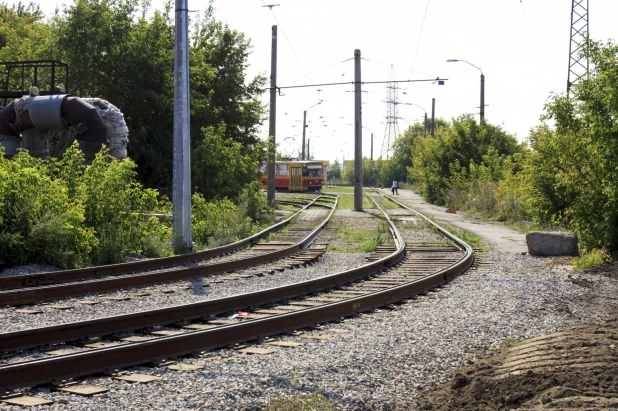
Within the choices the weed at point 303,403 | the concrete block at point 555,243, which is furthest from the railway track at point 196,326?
the concrete block at point 555,243

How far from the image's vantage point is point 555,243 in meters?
17.2

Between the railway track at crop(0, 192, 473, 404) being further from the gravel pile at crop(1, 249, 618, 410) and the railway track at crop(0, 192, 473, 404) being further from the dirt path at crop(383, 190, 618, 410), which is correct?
the dirt path at crop(383, 190, 618, 410)

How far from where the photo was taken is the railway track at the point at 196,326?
19.7 ft

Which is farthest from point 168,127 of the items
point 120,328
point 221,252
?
point 120,328

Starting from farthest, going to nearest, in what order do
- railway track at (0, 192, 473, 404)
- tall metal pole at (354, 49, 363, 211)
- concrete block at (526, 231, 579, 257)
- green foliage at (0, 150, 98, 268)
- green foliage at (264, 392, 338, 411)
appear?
tall metal pole at (354, 49, 363, 211), concrete block at (526, 231, 579, 257), green foliage at (0, 150, 98, 268), railway track at (0, 192, 473, 404), green foliage at (264, 392, 338, 411)

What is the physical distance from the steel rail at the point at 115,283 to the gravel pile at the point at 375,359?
404 cm

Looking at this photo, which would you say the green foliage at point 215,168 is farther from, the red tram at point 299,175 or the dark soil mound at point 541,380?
the red tram at point 299,175

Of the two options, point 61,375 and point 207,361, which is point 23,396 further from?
point 207,361

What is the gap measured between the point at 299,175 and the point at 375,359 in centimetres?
5808

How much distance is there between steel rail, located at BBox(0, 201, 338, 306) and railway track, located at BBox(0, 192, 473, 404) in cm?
263

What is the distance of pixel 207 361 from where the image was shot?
6.72 metres

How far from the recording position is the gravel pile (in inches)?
219

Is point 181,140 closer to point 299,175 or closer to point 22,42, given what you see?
point 22,42

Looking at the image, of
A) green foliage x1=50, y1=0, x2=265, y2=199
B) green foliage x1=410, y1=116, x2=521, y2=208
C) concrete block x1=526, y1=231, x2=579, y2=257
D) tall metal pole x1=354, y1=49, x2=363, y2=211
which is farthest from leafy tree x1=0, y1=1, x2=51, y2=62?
green foliage x1=410, y1=116, x2=521, y2=208
